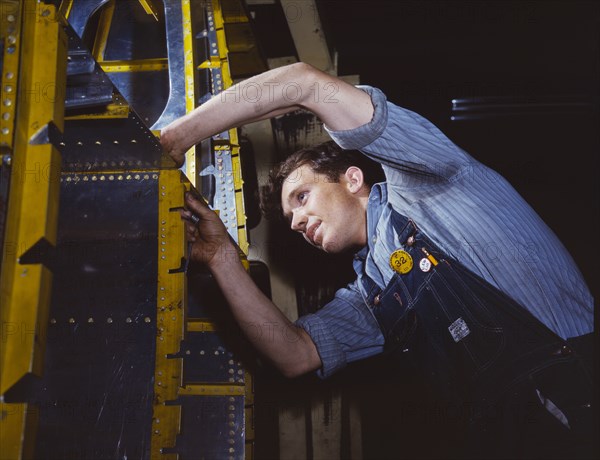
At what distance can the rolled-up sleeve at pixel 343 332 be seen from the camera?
2354 mm

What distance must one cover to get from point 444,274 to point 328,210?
0.78 metres

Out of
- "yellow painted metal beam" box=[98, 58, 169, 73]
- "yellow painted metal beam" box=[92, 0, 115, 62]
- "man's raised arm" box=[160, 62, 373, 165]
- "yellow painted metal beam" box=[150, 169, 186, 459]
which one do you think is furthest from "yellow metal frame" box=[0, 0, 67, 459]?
"yellow painted metal beam" box=[92, 0, 115, 62]

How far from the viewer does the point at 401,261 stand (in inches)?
86.2

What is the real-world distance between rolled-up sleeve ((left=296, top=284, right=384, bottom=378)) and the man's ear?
580 millimetres

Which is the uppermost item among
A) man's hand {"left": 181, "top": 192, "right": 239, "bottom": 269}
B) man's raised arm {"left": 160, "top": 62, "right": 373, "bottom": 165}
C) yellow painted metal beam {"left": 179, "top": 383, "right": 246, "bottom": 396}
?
man's raised arm {"left": 160, "top": 62, "right": 373, "bottom": 165}

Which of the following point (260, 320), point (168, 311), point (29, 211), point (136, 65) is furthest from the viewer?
point (136, 65)

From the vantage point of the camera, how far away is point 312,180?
2.74 metres

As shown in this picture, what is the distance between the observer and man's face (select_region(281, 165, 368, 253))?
8.50ft

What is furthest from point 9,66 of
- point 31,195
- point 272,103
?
point 272,103

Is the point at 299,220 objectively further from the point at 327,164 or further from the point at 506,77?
the point at 506,77

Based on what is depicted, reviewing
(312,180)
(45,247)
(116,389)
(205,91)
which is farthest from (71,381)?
(205,91)

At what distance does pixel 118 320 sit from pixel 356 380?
204 centimetres

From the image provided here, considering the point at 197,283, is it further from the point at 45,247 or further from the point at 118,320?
the point at 45,247

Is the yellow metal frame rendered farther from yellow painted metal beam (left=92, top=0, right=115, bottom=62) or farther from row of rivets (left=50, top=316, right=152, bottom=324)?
yellow painted metal beam (left=92, top=0, right=115, bottom=62)
